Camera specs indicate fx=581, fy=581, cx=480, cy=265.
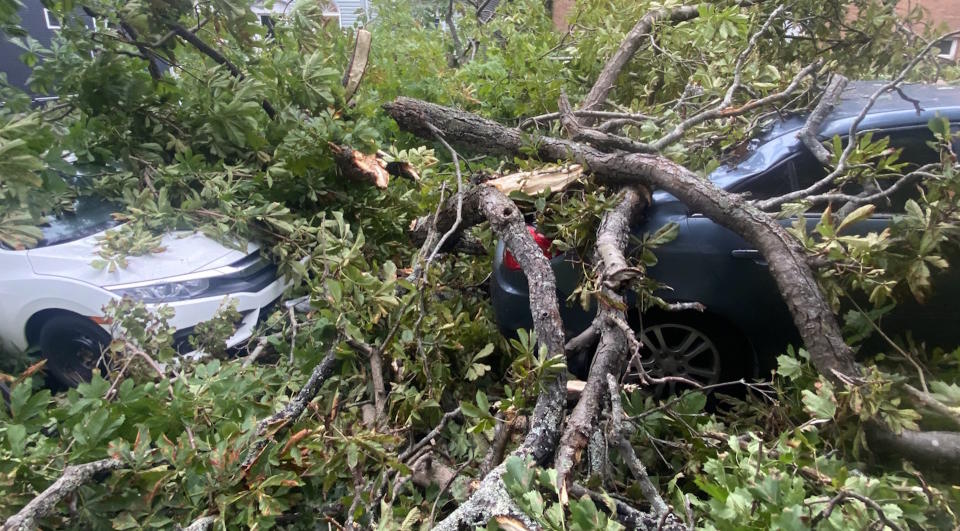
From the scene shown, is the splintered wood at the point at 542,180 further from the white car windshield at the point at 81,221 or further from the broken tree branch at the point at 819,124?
the white car windshield at the point at 81,221

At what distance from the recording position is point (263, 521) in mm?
1825

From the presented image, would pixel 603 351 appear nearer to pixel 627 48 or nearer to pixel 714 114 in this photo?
pixel 714 114

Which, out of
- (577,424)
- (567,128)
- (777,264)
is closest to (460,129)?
(567,128)

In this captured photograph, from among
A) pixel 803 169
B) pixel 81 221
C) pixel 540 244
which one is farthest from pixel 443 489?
pixel 81 221

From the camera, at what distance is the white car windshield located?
332 centimetres

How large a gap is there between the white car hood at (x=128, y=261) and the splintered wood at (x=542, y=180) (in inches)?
70.0

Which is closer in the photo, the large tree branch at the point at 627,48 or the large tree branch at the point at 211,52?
the large tree branch at the point at 211,52

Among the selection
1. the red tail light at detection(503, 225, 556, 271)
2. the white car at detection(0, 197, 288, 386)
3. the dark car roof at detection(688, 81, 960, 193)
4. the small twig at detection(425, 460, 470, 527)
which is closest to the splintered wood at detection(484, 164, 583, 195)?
the red tail light at detection(503, 225, 556, 271)

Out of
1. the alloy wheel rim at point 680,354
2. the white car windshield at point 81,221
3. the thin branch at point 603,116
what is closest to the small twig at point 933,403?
the alloy wheel rim at point 680,354

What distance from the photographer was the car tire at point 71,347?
328 centimetres

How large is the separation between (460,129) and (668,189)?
5.20 feet

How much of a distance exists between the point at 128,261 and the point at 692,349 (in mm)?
3096

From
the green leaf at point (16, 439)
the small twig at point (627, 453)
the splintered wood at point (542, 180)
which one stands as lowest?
the green leaf at point (16, 439)

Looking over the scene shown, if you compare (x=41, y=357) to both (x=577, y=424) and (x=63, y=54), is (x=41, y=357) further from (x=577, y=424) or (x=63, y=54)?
(x=577, y=424)
